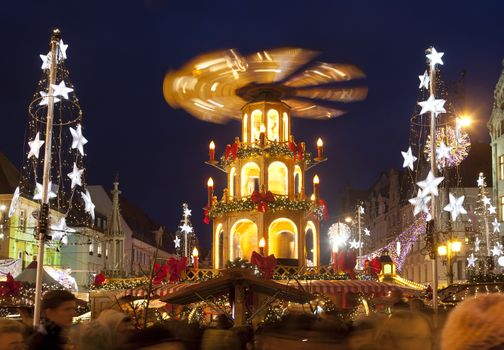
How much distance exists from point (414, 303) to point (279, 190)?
25960 millimetres

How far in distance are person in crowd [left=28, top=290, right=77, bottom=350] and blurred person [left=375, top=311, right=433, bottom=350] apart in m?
2.78

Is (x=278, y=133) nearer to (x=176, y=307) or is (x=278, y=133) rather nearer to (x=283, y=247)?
(x=283, y=247)

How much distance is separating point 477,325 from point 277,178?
3455 centimetres

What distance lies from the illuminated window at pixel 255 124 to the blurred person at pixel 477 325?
3383 cm

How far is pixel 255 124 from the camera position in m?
38.4

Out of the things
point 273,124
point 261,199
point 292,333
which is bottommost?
point 292,333

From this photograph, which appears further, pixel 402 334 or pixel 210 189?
pixel 210 189

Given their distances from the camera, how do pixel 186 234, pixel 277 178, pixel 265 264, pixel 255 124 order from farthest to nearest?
pixel 186 234 < pixel 255 124 < pixel 277 178 < pixel 265 264

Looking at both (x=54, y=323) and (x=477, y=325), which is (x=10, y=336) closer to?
(x=54, y=323)

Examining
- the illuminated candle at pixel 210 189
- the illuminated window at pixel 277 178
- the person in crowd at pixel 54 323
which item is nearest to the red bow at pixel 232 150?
the illuminated candle at pixel 210 189

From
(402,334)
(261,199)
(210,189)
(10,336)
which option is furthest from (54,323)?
(210,189)

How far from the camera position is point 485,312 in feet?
12.0

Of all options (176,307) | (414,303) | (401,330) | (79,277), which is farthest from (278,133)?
(79,277)

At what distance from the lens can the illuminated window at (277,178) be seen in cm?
3766
